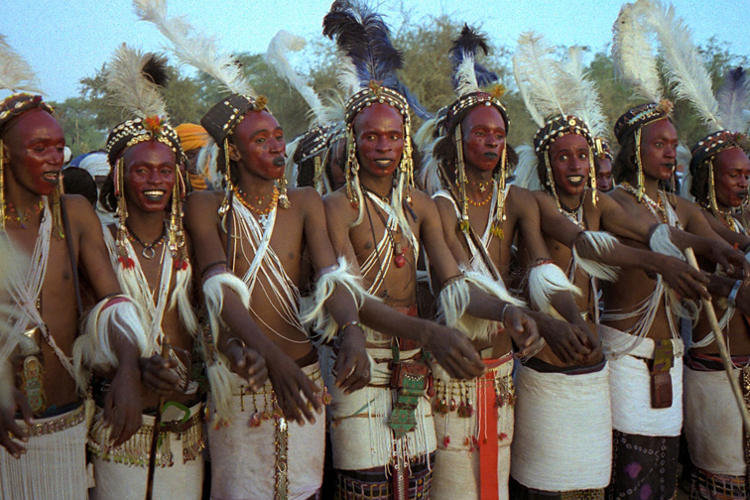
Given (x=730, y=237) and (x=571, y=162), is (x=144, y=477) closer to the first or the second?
(x=571, y=162)

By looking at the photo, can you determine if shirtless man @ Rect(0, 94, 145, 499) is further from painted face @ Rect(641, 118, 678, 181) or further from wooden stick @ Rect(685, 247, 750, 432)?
painted face @ Rect(641, 118, 678, 181)

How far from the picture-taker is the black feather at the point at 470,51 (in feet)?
14.3

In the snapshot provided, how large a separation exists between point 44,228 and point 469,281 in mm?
2037

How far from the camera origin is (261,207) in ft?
10.8

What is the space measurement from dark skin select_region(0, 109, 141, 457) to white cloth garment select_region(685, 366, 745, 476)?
3.67 meters

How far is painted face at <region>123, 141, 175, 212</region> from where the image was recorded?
3.03 metres

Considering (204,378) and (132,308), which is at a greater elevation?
(132,308)

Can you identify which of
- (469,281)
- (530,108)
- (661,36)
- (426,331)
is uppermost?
(661,36)

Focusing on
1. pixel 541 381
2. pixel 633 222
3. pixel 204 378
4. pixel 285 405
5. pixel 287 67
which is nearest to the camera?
pixel 285 405

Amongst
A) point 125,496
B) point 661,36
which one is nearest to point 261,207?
point 125,496

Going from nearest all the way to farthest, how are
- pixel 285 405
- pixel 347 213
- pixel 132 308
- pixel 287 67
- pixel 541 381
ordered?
1. pixel 285 405
2. pixel 132 308
3. pixel 347 213
4. pixel 541 381
5. pixel 287 67

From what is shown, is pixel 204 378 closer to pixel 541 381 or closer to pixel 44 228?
pixel 44 228

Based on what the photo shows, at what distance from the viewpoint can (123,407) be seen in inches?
97.0

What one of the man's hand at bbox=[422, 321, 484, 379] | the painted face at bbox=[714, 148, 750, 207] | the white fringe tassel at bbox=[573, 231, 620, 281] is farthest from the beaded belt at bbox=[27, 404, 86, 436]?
the painted face at bbox=[714, 148, 750, 207]
